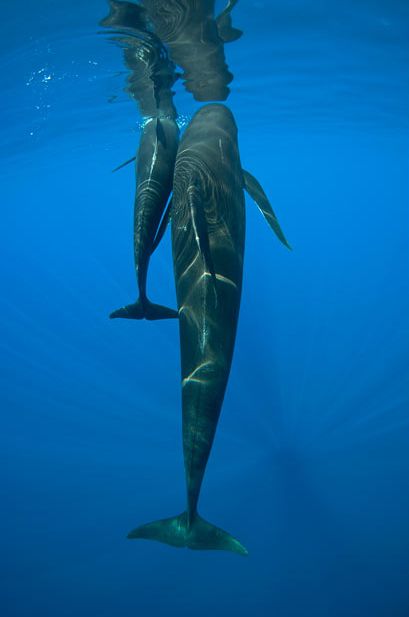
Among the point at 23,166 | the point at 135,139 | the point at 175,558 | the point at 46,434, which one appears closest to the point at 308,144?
the point at 135,139

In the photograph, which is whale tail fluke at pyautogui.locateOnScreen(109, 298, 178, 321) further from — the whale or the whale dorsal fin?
the whale dorsal fin

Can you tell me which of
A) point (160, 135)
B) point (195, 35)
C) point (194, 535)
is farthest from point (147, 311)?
point (195, 35)

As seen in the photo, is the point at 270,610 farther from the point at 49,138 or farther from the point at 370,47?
the point at 49,138

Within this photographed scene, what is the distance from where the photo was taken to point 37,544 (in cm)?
1339

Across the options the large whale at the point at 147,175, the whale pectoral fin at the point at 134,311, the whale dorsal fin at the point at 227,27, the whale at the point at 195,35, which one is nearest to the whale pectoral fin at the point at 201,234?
the large whale at the point at 147,175

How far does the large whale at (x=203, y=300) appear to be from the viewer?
3.38 meters

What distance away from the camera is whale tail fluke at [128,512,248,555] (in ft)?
12.5

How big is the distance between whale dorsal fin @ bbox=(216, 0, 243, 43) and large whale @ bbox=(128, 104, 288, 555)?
6.62m

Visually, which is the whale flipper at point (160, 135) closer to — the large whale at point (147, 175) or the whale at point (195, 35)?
the large whale at point (147, 175)

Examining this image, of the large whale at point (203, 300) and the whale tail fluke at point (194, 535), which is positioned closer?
→ the large whale at point (203, 300)

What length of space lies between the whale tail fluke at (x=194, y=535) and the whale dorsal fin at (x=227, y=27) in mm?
9475

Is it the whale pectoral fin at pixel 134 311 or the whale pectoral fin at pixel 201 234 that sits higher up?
the whale pectoral fin at pixel 201 234

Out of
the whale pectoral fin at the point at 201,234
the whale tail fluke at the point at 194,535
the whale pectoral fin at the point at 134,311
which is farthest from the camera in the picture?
the whale pectoral fin at the point at 134,311

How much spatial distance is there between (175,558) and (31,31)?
46.6 ft
